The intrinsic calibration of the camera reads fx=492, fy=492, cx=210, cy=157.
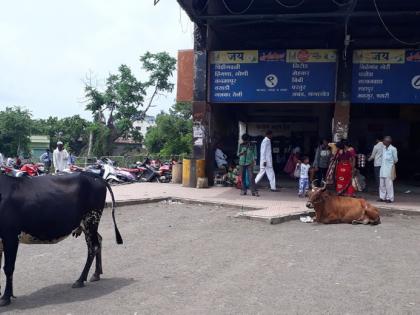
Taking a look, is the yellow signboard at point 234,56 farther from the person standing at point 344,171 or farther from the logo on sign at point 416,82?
the logo on sign at point 416,82

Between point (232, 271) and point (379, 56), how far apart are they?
9392 millimetres

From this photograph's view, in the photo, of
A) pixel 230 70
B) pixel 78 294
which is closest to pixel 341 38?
pixel 230 70

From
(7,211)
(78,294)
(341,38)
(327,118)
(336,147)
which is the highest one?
(341,38)

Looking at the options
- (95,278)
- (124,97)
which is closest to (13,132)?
(124,97)

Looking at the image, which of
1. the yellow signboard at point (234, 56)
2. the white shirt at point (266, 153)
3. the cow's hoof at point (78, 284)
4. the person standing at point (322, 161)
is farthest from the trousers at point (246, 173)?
the cow's hoof at point (78, 284)

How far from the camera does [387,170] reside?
11.8 metres

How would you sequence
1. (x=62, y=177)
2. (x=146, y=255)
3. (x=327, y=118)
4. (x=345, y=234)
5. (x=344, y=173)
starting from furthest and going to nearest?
(x=327, y=118) → (x=344, y=173) → (x=345, y=234) → (x=146, y=255) → (x=62, y=177)

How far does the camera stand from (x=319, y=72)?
45.1 feet

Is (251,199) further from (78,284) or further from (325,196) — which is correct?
(78,284)

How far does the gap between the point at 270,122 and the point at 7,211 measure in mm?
17437

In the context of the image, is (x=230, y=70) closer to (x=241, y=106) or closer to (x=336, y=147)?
(x=336, y=147)

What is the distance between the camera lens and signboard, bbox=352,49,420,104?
522 inches

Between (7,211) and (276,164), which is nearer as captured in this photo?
(7,211)

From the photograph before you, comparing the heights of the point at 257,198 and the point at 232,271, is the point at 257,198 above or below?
above
